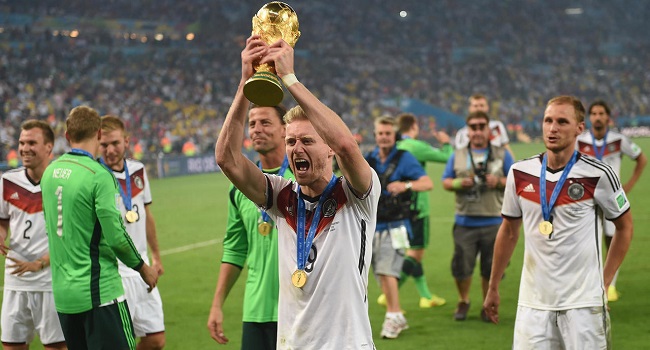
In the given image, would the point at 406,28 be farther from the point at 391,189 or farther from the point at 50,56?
the point at 391,189

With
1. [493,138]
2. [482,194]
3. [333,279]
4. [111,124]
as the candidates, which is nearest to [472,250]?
[482,194]

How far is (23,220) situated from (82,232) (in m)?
1.57

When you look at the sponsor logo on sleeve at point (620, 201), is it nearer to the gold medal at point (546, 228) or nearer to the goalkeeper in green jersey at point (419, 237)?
the gold medal at point (546, 228)

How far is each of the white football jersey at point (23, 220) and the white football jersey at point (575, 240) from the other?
3.60 metres

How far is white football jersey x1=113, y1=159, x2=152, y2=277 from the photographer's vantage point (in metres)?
6.78

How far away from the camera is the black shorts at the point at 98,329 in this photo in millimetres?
5277

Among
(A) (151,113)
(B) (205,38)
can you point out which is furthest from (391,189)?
(B) (205,38)

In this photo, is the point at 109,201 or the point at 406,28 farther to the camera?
the point at 406,28

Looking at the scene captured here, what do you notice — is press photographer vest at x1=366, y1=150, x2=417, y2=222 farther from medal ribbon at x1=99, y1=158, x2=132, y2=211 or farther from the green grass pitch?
medal ribbon at x1=99, y1=158, x2=132, y2=211

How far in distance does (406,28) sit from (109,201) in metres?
52.5

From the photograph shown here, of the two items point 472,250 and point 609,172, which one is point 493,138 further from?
Answer: point 609,172

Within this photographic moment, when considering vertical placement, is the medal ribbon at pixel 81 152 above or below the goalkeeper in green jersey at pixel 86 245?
above

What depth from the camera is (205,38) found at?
153 feet

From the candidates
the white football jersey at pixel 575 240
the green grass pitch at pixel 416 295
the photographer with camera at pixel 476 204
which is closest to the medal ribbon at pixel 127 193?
the green grass pitch at pixel 416 295
